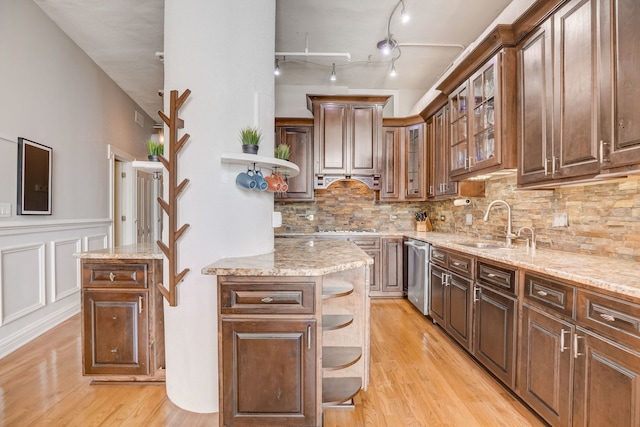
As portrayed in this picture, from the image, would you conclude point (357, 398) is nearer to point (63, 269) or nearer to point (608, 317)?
point (608, 317)

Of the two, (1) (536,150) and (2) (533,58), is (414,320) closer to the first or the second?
(1) (536,150)

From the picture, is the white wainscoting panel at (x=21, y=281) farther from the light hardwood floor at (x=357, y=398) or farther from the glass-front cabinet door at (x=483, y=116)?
the glass-front cabinet door at (x=483, y=116)

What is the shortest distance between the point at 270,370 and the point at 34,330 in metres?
2.84

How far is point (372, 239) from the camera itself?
14.5ft

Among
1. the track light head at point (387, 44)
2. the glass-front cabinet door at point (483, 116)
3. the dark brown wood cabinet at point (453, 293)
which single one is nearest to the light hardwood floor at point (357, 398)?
the dark brown wood cabinet at point (453, 293)

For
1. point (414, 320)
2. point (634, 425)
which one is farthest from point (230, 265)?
point (414, 320)

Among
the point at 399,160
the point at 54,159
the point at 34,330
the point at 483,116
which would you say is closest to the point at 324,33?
the point at 483,116

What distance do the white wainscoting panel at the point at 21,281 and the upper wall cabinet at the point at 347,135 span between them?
3244mm

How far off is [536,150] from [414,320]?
2.16 m

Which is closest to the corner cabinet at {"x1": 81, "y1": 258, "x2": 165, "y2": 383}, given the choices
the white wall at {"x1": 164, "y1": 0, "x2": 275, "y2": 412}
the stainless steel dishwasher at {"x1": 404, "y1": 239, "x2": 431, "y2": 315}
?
the white wall at {"x1": 164, "y1": 0, "x2": 275, "y2": 412}

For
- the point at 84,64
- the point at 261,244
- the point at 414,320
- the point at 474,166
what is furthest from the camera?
the point at 84,64

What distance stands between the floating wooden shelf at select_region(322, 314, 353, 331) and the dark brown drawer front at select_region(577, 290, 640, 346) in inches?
45.6

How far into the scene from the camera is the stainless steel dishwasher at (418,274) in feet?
11.8

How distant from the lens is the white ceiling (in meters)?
3.05
